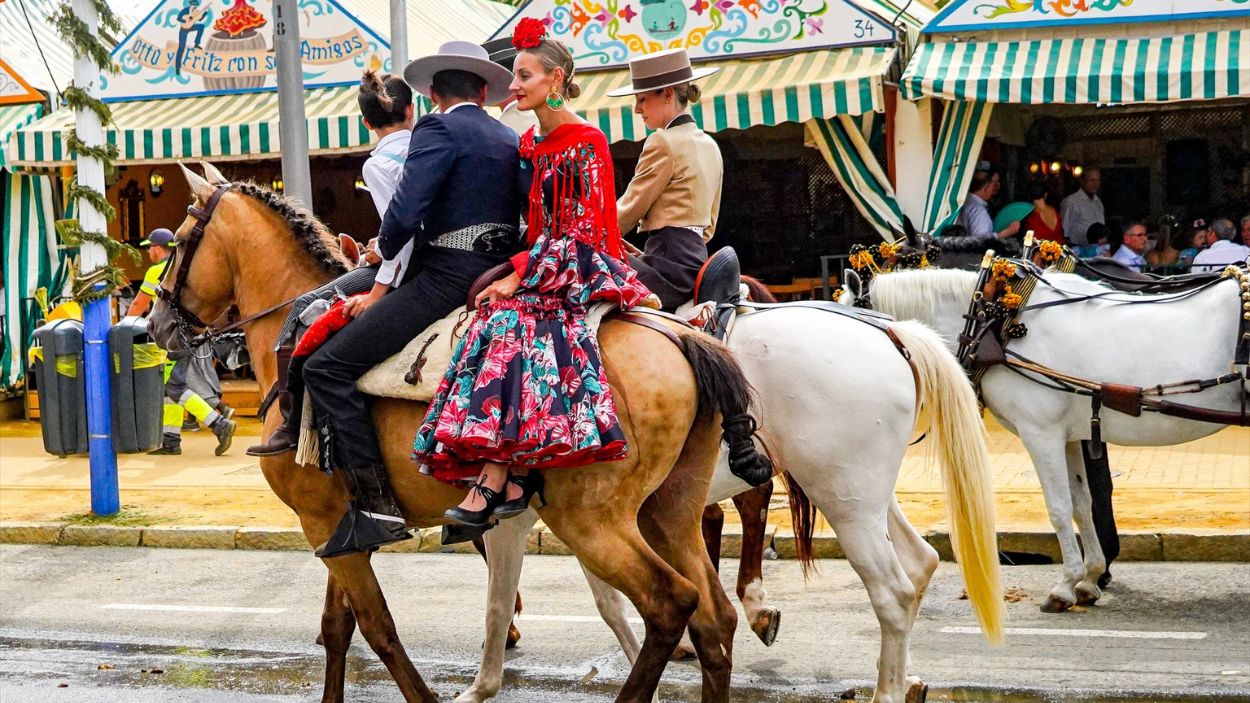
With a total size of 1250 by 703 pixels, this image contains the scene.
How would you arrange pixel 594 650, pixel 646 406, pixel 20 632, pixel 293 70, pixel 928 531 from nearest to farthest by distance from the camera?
pixel 646 406, pixel 594 650, pixel 20 632, pixel 928 531, pixel 293 70

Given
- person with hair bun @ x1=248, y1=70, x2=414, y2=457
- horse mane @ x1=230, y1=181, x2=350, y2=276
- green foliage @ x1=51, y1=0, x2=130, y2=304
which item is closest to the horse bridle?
horse mane @ x1=230, y1=181, x2=350, y2=276

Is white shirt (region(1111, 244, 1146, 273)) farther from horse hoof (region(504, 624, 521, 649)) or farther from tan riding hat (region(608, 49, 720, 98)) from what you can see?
horse hoof (region(504, 624, 521, 649))

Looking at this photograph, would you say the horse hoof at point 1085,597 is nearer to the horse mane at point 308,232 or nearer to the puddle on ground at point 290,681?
the puddle on ground at point 290,681

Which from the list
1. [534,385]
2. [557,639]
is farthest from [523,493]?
[557,639]

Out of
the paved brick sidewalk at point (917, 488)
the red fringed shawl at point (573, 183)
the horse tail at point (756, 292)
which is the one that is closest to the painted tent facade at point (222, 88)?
the paved brick sidewalk at point (917, 488)

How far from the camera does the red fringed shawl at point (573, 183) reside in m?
Result: 5.25

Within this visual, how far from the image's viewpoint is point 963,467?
6316 mm

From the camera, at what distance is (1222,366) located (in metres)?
7.41

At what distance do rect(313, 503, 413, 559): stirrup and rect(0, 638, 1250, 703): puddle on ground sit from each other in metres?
1.18

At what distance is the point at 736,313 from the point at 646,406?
1366 mm

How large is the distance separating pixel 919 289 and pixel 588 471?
11.4 feet

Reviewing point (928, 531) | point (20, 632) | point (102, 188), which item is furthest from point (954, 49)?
point (20, 632)

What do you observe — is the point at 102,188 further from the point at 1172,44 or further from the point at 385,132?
the point at 1172,44

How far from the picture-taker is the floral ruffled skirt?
498 cm
